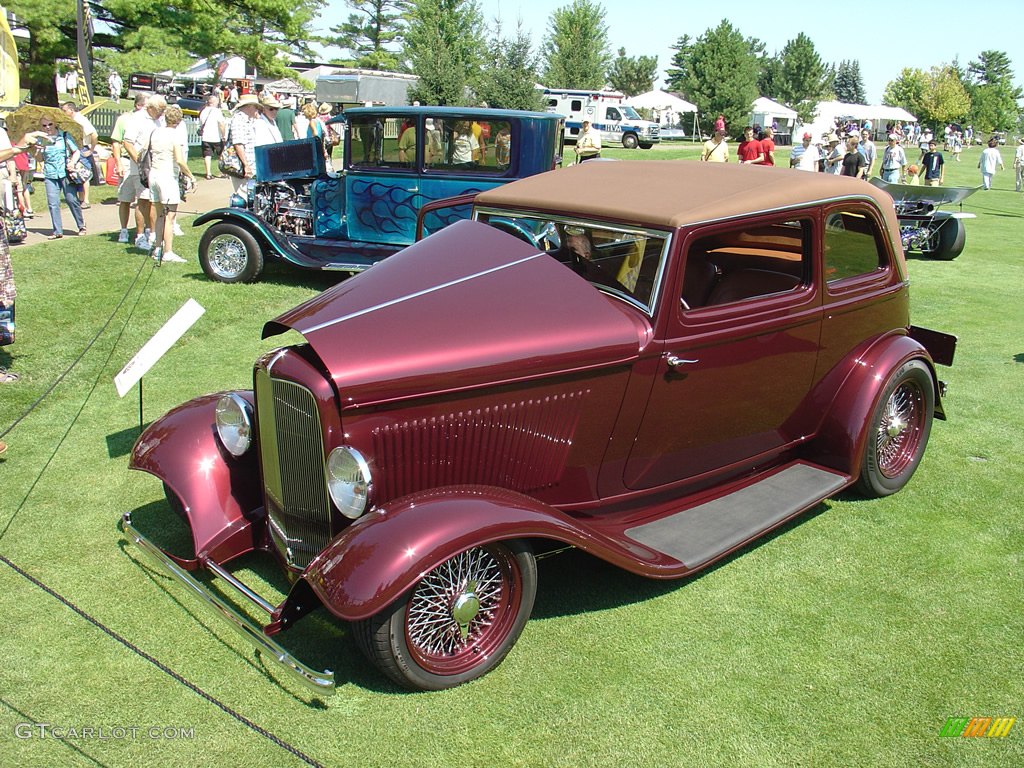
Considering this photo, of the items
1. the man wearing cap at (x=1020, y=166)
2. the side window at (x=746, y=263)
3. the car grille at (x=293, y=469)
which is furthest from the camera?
the man wearing cap at (x=1020, y=166)

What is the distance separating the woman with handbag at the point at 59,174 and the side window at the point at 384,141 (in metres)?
4.13

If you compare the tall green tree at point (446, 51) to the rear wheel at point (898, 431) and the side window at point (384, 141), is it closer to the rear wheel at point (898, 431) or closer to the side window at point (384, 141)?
the side window at point (384, 141)

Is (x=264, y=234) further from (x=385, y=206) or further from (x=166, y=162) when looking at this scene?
(x=166, y=162)

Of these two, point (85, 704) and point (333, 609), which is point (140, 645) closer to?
point (85, 704)

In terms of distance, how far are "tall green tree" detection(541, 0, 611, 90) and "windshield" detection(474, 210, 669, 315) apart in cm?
4583

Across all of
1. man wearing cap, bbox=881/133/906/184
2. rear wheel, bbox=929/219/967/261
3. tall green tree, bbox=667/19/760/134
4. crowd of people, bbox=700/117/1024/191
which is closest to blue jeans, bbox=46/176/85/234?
crowd of people, bbox=700/117/1024/191

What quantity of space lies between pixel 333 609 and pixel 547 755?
2.91 feet

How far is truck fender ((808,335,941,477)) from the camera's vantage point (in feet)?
14.8

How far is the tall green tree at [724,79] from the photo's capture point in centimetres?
5253

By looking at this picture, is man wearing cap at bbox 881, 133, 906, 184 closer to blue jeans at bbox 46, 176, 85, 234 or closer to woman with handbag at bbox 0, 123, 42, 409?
blue jeans at bbox 46, 176, 85, 234

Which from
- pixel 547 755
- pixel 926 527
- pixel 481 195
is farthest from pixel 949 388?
pixel 547 755

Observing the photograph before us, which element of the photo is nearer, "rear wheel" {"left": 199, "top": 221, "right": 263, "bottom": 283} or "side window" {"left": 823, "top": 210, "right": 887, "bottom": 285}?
"side window" {"left": 823, "top": 210, "right": 887, "bottom": 285}

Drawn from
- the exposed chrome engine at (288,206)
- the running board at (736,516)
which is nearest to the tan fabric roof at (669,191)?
the running board at (736,516)

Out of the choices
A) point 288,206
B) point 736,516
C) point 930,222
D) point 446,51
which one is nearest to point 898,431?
point 736,516
